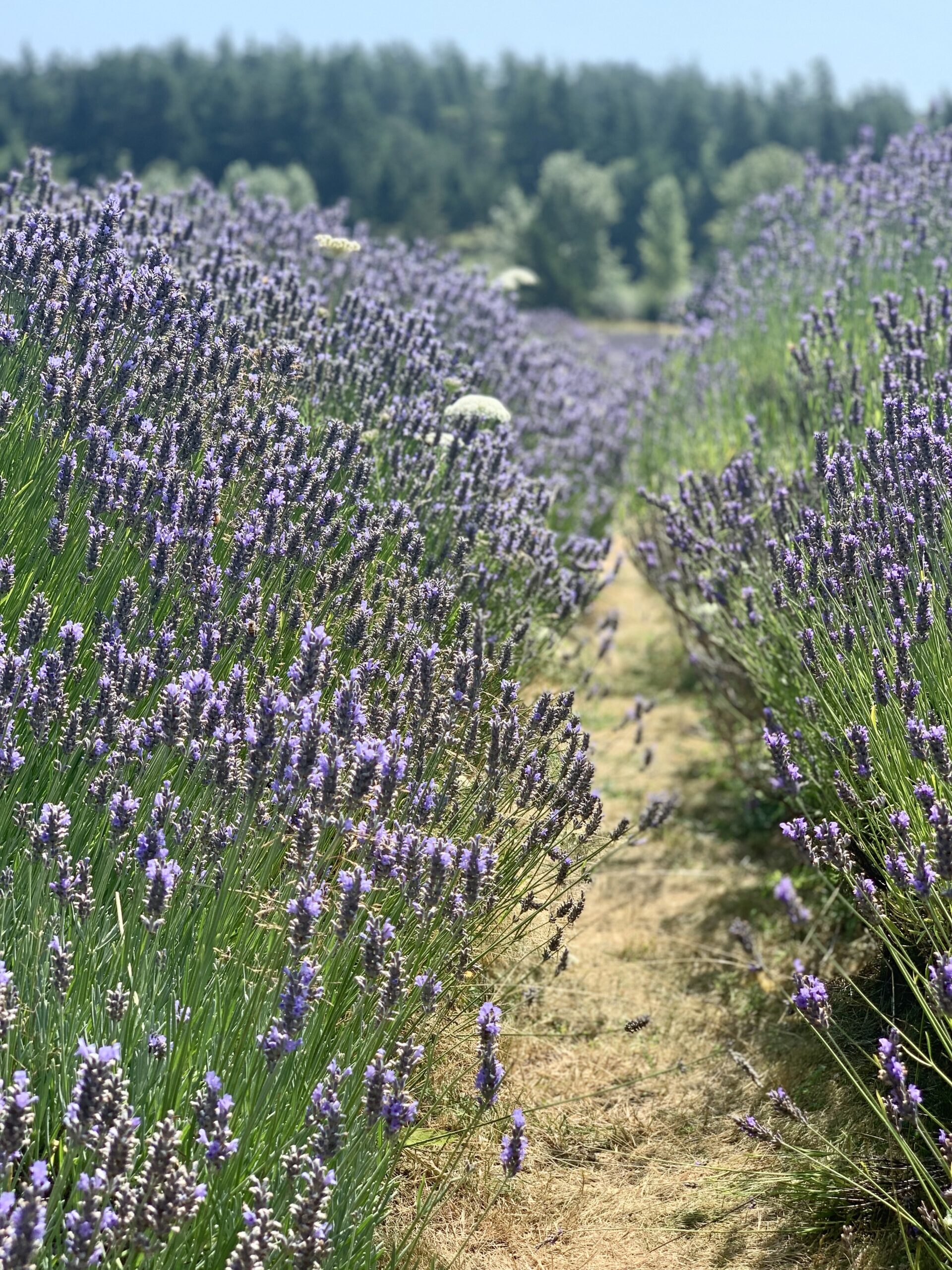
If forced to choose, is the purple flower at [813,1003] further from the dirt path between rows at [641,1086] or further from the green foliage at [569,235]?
the green foliage at [569,235]

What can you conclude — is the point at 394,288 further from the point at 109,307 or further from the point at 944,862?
the point at 944,862

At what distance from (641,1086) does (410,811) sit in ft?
4.18

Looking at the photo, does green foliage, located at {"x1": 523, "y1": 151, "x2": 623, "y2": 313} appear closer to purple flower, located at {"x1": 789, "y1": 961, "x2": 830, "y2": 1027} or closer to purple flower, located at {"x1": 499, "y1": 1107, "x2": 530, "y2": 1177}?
purple flower, located at {"x1": 789, "y1": 961, "x2": 830, "y2": 1027}

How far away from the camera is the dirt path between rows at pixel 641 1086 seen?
2.33 m

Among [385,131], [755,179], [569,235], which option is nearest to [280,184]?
[569,235]

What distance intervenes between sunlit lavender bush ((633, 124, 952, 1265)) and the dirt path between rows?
9.3 inches

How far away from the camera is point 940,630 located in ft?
9.03

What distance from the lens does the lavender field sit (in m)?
1.77

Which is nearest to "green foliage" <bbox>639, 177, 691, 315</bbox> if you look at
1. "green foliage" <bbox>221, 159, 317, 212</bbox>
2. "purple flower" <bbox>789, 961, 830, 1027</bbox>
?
"green foliage" <bbox>221, 159, 317, 212</bbox>

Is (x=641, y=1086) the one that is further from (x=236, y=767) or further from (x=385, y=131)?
(x=385, y=131)

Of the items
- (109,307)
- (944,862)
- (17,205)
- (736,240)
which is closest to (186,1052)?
(944,862)

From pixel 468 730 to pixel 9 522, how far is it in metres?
1.21

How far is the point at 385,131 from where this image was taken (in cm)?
4650

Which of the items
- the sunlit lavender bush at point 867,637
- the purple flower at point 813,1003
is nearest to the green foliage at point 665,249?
the sunlit lavender bush at point 867,637
